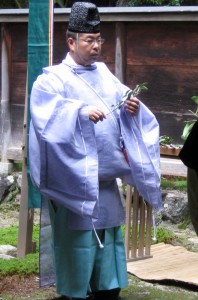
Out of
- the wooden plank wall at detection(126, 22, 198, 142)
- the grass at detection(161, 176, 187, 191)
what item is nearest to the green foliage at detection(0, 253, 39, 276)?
the grass at detection(161, 176, 187, 191)

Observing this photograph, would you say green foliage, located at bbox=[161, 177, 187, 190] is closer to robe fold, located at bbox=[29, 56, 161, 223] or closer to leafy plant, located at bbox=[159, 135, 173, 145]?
leafy plant, located at bbox=[159, 135, 173, 145]

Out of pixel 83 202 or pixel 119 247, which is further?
pixel 119 247

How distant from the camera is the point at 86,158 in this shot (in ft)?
16.9

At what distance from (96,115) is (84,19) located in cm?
71

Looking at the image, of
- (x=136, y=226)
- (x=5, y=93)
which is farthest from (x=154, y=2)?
(x=136, y=226)

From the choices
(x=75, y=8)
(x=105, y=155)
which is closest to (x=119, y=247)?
(x=105, y=155)

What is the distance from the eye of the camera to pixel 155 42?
29.0 ft

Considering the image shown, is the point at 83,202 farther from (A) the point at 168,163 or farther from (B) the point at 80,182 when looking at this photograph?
(A) the point at 168,163

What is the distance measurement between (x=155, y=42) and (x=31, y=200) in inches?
116

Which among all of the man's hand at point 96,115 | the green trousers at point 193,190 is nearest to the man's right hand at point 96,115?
the man's hand at point 96,115

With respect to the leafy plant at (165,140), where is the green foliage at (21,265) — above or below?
below

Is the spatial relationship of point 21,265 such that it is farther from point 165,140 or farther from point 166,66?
point 166,66

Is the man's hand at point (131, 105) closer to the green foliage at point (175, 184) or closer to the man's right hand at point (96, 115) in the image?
the man's right hand at point (96, 115)

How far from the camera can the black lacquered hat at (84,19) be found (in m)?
5.38
